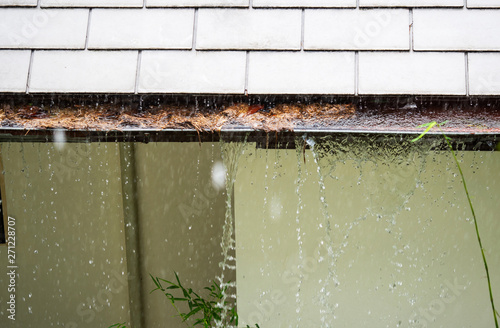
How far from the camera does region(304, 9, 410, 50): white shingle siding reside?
234cm

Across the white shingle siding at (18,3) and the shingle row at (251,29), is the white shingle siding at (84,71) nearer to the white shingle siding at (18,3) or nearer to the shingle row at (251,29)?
the shingle row at (251,29)

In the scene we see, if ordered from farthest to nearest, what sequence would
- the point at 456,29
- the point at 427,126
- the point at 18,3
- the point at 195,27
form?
the point at 18,3 → the point at 195,27 → the point at 456,29 → the point at 427,126

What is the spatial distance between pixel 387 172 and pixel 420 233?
1.44 feet

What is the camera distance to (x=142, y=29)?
2.45 meters

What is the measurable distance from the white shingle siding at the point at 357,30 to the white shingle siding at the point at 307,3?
0.10ft

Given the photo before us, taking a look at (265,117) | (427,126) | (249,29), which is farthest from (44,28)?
(427,126)

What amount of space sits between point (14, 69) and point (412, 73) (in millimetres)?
1912

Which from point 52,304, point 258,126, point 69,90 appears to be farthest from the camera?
point 52,304

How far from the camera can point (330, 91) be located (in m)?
2.29

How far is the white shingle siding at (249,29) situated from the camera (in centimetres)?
239

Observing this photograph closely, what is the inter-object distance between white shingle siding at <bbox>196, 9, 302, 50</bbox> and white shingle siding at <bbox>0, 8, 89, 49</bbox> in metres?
0.61

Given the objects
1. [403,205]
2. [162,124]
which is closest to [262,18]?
[162,124]

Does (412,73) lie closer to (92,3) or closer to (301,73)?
(301,73)

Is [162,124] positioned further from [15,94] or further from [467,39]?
[467,39]
